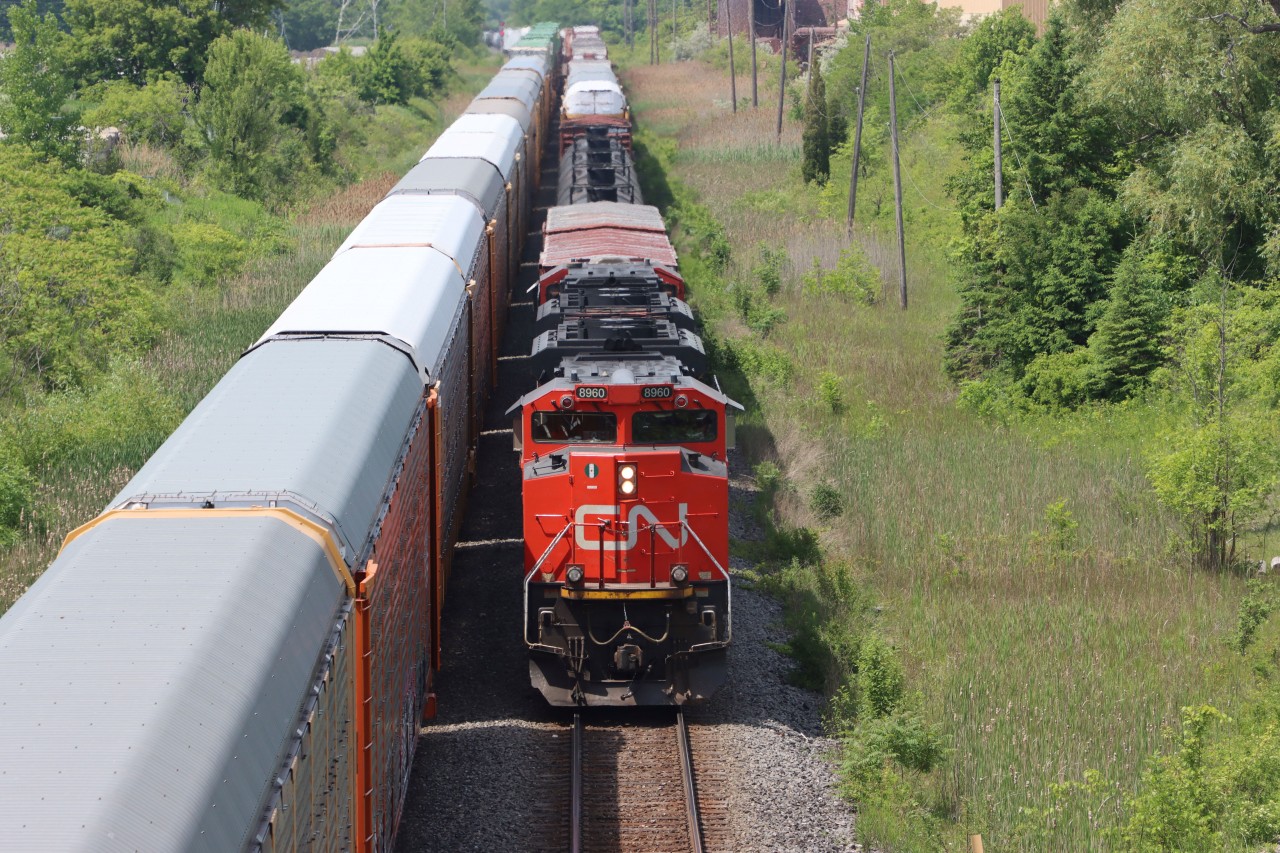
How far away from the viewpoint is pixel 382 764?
9.22 meters

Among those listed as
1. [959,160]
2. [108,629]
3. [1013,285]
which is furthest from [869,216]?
[108,629]

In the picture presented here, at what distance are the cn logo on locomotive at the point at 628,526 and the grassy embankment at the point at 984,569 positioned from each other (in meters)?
2.97

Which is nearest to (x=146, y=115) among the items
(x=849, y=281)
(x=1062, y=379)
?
(x=849, y=281)

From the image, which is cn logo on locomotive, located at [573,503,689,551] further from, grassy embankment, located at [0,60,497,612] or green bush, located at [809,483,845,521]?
green bush, located at [809,483,845,521]

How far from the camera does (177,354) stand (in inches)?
955

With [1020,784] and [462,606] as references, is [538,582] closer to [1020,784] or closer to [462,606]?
[462,606]

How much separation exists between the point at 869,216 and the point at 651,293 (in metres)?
24.6

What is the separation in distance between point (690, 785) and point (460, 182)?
1355 cm

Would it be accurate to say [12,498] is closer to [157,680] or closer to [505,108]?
[157,680]

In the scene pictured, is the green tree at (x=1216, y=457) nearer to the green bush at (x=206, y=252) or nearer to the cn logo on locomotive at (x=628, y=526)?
the cn logo on locomotive at (x=628, y=526)

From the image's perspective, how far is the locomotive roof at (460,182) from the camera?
2127 centimetres

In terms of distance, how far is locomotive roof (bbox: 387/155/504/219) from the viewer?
21.3 meters

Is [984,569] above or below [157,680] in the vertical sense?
below

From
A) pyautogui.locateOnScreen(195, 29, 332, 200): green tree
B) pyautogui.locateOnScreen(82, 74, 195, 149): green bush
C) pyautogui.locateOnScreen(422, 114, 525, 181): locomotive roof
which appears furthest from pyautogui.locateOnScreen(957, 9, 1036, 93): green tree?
pyautogui.locateOnScreen(82, 74, 195, 149): green bush
